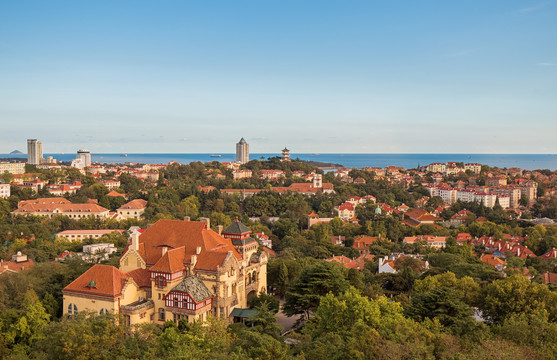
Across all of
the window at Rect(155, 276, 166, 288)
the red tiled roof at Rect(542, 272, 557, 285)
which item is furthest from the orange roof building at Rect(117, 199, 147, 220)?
the red tiled roof at Rect(542, 272, 557, 285)

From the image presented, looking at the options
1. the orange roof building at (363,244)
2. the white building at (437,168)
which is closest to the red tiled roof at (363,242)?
the orange roof building at (363,244)

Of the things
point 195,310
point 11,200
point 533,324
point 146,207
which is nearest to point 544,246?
point 533,324

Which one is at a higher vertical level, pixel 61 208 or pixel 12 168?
pixel 12 168

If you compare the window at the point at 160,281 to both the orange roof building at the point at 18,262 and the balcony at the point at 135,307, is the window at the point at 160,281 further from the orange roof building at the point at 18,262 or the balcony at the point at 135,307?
the orange roof building at the point at 18,262

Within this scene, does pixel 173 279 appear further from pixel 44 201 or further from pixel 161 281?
pixel 44 201

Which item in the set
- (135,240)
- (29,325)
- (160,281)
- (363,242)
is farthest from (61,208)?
(160,281)

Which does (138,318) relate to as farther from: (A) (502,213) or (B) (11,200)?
(A) (502,213)
